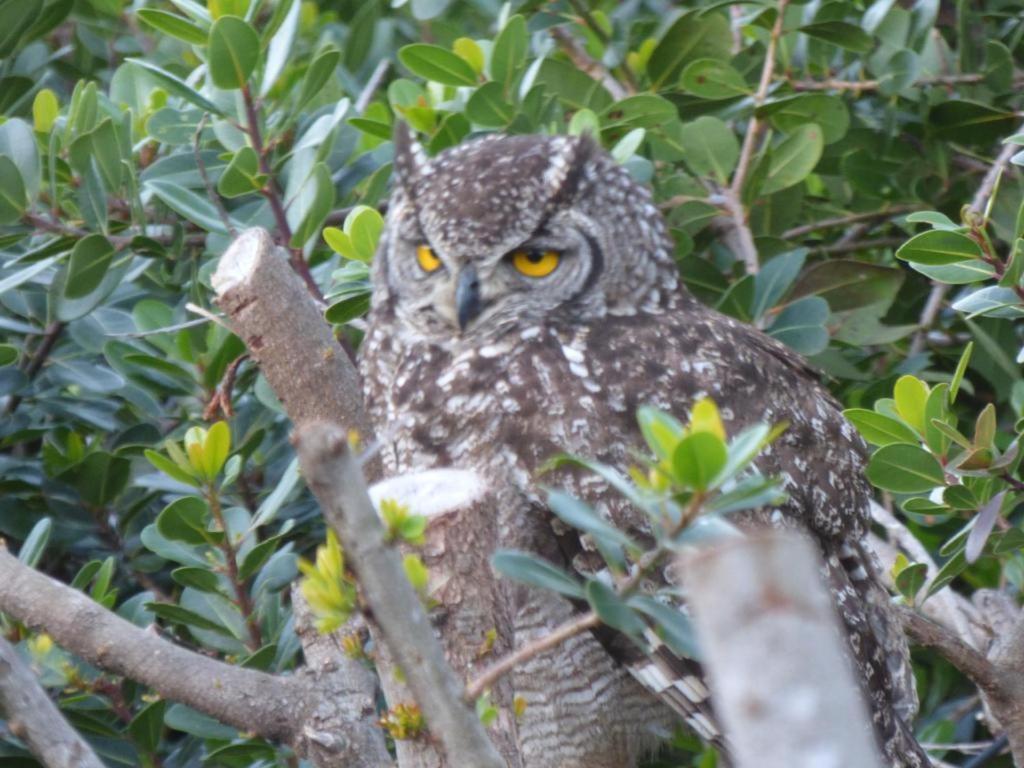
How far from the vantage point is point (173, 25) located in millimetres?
2738

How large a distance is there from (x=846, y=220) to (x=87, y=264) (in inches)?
70.4

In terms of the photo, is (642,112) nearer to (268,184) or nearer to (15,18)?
(268,184)

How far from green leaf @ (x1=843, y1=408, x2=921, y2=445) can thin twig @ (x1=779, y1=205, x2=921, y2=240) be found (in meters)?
0.98

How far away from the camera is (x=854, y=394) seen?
10.5ft

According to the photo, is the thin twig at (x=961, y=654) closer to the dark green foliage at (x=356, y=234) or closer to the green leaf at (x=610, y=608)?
the dark green foliage at (x=356, y=234)

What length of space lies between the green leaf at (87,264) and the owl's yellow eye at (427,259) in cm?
60

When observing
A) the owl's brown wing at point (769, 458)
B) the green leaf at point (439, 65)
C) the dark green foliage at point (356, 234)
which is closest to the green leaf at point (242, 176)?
the dark green foliage at point (356, 234)

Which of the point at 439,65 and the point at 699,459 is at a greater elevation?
the point at 699,459

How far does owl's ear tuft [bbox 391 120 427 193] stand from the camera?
9.82 feet

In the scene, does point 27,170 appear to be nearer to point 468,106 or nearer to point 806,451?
point 468,106

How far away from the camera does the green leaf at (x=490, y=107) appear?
2982 millimetres

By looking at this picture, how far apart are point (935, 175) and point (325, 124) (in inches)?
59.0

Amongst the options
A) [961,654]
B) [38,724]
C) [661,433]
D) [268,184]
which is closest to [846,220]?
[961,654]

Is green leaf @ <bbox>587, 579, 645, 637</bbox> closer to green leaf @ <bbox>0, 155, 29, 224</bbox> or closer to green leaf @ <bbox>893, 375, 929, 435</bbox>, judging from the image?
green leaf @ <bbox>893, 375, 929, 435</bbox>
